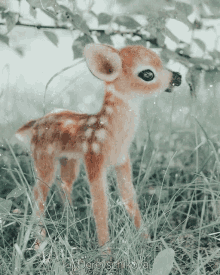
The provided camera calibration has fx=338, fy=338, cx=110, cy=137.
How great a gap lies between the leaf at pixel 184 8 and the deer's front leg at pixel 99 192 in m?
0.59

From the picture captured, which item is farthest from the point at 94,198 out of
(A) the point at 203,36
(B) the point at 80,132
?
(A) the point at 203,36

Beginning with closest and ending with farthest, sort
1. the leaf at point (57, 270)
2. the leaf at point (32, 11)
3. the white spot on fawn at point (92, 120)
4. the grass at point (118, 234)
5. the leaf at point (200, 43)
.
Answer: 1. the leaf at point (57, 270)
2. the grass at point (118, 234)
3. the white spot on fawn at point (92, 120)
4. the leaf at point (32, 11)
5. the leaf at point (200, 43)

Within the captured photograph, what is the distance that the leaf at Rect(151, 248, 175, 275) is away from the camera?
0.78 metres

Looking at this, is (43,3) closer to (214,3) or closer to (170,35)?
(170,35)

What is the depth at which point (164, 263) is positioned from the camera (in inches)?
31.1

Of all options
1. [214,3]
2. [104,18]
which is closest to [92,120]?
[104,18]

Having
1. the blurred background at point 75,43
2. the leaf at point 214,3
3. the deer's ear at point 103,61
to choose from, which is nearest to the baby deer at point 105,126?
the deer's ear at point 103,61

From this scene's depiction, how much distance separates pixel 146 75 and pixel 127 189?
350 millimetres

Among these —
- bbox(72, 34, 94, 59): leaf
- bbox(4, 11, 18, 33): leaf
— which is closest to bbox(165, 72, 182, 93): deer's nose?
bbox(72, 34, 94, 59): leaf

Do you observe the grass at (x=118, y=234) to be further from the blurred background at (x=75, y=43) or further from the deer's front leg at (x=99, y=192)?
the blurred background at (x=75, y=43)

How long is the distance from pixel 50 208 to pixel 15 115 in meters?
0.36

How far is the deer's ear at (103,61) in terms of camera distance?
3.05 feet

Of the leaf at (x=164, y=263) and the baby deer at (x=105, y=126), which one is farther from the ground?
the baby deer at (x=105, y=126)

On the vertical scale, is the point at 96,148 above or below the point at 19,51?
below
